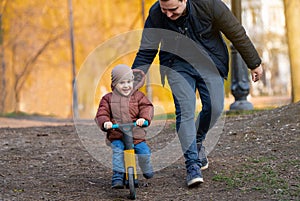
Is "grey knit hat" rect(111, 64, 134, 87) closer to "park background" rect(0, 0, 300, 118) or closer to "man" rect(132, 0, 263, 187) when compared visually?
"man" rect(132, 0, 263, 187)

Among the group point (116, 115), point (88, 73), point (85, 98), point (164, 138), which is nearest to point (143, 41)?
point (116, 115)

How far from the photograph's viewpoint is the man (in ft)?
19.4

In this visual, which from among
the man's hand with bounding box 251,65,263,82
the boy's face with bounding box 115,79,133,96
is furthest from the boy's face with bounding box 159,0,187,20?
the man's hand with bounding box 251,65,263,82

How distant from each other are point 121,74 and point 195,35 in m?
0.77

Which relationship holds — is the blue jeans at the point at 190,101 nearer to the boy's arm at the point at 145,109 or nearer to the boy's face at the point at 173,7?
the boy's arm at the point at 145,109

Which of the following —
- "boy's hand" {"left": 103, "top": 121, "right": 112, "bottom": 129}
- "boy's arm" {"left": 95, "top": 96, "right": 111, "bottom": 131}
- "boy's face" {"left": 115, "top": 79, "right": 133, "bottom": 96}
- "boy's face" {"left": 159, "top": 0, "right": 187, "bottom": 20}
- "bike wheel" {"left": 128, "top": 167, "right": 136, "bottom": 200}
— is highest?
"boy's face" {"left": 159, "top": 0, "right": 187, "bottom": 20}

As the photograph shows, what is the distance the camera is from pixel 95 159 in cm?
802

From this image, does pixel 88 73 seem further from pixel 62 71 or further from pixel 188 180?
pixel 188 180

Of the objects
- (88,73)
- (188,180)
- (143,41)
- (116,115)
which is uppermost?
(88,73)

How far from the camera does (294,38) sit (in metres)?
13.0

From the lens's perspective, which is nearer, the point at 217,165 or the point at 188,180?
the point at 188,180

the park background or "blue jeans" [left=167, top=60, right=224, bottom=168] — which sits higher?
the park background

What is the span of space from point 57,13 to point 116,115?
24.2 metres

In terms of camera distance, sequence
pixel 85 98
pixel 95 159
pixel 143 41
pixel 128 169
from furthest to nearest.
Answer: pixel 85 98, pixel 95 159, pixel 143 41, pixel 128 169
